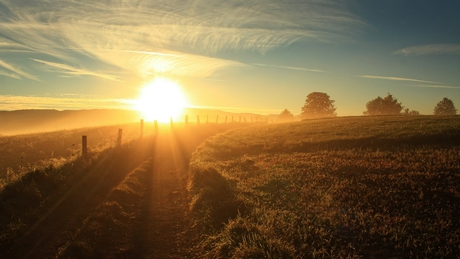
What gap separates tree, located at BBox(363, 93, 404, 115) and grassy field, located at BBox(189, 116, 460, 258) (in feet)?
299

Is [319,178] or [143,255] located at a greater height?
[319,178]

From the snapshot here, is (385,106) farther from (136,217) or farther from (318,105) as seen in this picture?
(136,217)

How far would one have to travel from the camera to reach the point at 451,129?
23422mm

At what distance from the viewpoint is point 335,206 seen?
10.1 meters

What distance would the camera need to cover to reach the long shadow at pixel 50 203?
8.20 meters

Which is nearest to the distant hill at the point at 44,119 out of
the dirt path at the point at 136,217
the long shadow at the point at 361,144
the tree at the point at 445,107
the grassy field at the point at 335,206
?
the long shadow at the point at 361,144

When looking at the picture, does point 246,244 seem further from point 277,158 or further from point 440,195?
point 277,158

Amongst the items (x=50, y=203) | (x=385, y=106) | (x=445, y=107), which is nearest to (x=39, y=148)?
(x=50, y=203)

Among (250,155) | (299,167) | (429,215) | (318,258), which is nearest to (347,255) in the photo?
(318,258)

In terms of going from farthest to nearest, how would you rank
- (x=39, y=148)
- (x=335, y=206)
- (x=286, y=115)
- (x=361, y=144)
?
(x=286, y=115) < (x=39, y=148) < (x=361, y=144) < (x=335, y=206)

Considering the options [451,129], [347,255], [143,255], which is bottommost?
[143,255]

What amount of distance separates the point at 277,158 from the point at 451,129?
17.2 m

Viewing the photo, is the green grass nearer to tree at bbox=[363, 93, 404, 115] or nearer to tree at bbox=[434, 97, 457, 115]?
tree at bbox=[363, 93, 404, 115]

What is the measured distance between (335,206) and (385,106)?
349ft
